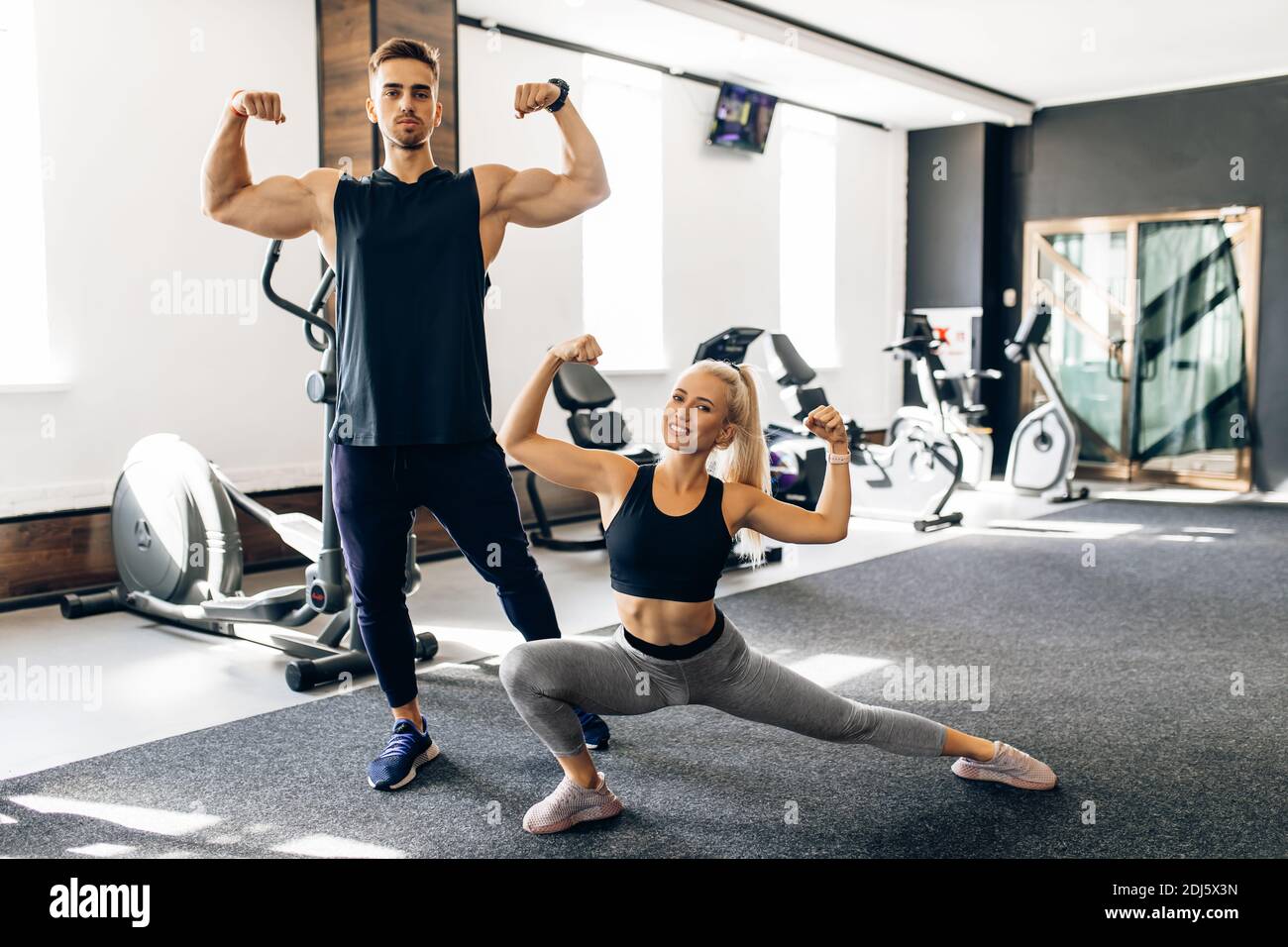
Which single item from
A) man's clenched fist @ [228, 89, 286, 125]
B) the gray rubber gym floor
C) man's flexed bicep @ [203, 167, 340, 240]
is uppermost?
man's clenched fist @ [228, 89, 286, 125]

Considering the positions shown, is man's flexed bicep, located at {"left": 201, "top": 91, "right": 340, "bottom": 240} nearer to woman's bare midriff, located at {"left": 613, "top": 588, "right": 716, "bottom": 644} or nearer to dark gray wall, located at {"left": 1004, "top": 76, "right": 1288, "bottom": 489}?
woman's bare midriff, located at {"left": 613, "top": 588, "right": 716, "bottom": 644}

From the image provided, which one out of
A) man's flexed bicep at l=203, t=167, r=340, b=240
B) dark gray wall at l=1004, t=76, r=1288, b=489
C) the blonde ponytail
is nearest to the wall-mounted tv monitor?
dark gray wall at l=1004, t=76, r=1288, b=489

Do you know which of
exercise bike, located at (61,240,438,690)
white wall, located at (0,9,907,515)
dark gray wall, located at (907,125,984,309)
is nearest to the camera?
exercise bike, located at (61,240,438,690)

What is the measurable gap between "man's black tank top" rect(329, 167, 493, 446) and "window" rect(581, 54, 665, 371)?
4.50 metres

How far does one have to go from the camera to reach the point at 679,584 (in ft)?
7.34

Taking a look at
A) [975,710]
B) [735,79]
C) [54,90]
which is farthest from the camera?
[735,79]

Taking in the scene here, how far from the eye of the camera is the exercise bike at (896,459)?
20.1 feet

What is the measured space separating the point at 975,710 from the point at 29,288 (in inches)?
152

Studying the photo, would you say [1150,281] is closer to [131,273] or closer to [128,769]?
[131,273]

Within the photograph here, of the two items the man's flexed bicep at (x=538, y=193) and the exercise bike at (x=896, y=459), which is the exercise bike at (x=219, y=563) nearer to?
the man's flexed bicep at (x=538, y=193)

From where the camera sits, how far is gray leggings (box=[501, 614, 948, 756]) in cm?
224

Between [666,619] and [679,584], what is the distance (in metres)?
0.07
